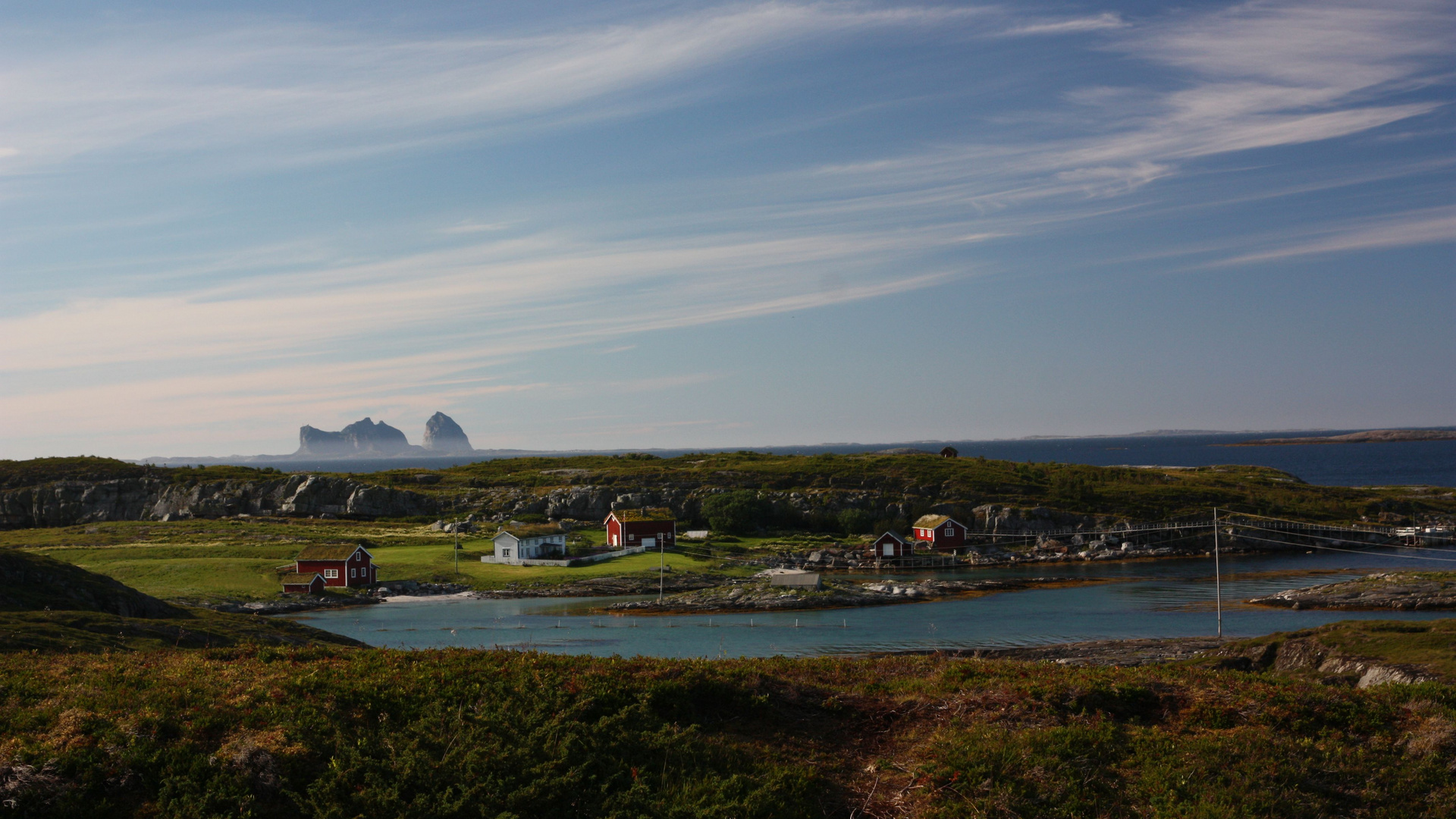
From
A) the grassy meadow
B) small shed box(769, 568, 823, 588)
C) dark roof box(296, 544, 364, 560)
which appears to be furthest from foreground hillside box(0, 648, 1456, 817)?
dark roof box(296, 544, 364, 560)

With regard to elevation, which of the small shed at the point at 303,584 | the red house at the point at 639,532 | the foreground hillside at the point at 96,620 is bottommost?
the small shed at the point at 303,584

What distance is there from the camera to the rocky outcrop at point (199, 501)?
122062 millimetres

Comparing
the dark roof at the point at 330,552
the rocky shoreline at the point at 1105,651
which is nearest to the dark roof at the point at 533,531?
the dark roof at the point at 330,552

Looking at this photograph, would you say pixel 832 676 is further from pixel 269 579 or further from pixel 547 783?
pixel 269 579

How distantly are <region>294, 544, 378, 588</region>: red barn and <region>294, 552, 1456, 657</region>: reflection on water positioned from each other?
671cm

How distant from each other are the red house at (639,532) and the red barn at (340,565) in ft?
85.0

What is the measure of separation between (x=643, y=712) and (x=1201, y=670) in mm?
10629

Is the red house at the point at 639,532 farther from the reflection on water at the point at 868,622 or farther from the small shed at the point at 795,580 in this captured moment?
the reflection on water at the point at 868,622

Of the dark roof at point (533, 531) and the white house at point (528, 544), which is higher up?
the dark roof at point (533, 531)

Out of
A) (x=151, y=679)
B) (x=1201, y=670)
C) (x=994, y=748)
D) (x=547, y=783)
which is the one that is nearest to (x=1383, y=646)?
(x=1201, y=670)

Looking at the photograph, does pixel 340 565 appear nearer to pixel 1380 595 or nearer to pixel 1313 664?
pixel 1313 664

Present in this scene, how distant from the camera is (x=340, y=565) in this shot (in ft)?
237

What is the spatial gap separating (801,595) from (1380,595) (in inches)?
1554

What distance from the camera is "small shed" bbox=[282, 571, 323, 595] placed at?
2763 inches
